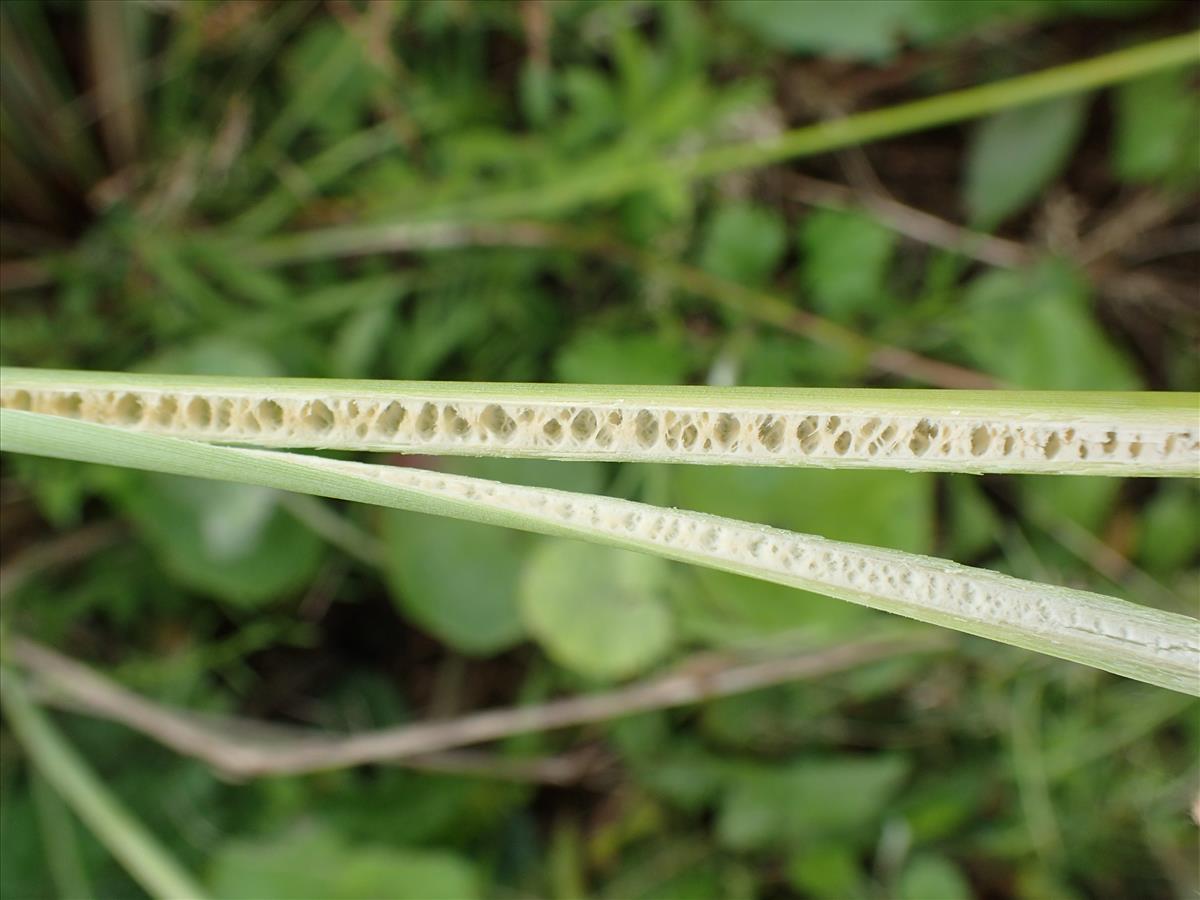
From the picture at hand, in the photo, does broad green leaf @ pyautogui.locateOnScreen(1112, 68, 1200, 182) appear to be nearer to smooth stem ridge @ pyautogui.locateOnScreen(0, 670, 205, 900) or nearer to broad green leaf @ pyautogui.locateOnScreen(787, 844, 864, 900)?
broad green leaf @ pyautogui.locateOnScreen(787, 844, 864, 900)

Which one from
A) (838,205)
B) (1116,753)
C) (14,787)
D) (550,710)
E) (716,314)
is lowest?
(14,787)

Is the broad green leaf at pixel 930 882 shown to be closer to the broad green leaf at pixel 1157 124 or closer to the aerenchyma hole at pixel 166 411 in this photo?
the broad green leaf at pixel 1157 124

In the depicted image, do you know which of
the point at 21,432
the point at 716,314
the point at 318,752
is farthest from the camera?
the point at 716,314

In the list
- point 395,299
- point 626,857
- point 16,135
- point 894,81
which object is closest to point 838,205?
point 894,81

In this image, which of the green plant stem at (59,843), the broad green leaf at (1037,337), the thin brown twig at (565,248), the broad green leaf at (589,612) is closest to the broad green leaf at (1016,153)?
the broad green leaf at (1037,337)

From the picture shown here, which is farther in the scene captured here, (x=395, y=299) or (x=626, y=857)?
(x=626, y=857)

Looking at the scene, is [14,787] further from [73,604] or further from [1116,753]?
[1116,753]

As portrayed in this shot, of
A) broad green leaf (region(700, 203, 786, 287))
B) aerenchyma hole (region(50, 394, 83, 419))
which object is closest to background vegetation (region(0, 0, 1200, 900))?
broad green leaf (region(700, 203, 786, 287))
